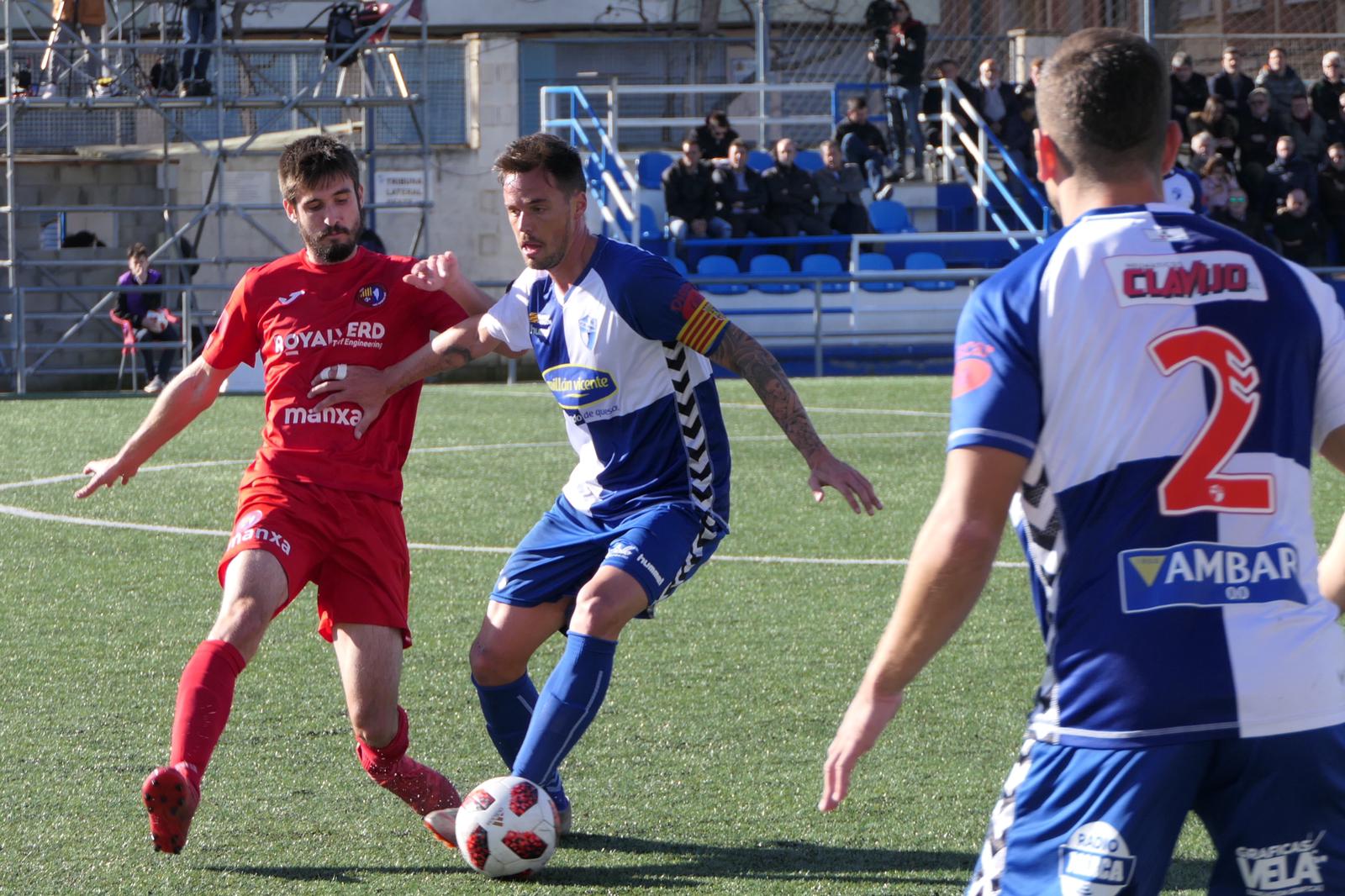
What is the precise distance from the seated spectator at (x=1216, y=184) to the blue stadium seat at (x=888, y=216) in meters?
3.62

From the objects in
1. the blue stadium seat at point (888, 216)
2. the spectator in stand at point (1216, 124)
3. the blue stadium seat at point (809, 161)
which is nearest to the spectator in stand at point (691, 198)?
the blue stadium seat at point (888, 216)

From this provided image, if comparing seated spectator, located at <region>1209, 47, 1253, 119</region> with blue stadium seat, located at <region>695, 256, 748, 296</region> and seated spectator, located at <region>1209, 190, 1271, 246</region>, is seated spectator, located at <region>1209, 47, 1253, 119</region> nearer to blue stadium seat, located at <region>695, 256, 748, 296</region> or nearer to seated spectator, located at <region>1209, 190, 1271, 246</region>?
seated spectator, located at <region>1209, 190, 1271, 246</region>

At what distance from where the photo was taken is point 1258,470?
2385mm

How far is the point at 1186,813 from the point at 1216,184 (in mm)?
19199

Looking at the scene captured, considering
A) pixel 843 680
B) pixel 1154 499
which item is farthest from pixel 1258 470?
pixel 843 680

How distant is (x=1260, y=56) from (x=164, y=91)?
16.7 meters

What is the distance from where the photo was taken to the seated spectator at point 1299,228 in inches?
819

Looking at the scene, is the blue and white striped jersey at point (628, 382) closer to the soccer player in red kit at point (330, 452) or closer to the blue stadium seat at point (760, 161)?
the soccer player in red kit at point (330, 452)

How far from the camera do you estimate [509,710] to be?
4590 millimetres

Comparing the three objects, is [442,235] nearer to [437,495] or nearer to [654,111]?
[654,111]

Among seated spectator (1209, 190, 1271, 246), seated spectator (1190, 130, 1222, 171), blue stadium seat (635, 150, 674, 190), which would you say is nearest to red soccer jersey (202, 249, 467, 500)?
seated spectator (1209, 190, 1271, 246)

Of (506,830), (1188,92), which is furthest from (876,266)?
(506,830)

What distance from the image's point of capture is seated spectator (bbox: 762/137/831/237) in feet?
66.8

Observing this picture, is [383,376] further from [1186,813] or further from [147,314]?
[147,314]
